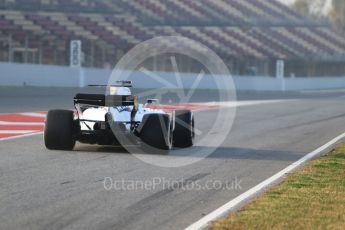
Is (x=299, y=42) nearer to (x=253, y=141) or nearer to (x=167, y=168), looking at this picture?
(x=253, y=141)

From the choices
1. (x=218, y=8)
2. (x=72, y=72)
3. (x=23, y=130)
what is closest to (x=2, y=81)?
(x=72, y=72)

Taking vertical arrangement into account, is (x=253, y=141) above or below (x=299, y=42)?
below

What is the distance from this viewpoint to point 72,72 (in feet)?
114

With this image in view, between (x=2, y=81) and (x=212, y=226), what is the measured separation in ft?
82.0

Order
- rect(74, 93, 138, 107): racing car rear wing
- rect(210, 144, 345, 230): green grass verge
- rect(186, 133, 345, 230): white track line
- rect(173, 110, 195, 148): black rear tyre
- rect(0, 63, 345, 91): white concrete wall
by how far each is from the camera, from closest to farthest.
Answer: rect(210, 144, 345, 230): green grass verge
rect(186, 133, 345, 230): white track line
rect(74, 93, 138, 107): racing car rear wing
rect(173, 110, 195, 148): black rear tyre
rect(0, 63, 345, 91): white concrete wall

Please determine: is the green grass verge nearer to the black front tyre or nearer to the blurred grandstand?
the black front tyre

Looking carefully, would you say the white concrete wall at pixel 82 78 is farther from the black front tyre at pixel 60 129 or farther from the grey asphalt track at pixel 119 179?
the black front tyre at pixel 60 129

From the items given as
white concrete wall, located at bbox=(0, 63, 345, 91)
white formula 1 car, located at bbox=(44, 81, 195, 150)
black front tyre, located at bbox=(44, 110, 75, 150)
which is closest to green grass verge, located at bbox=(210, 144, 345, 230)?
white formula 1 car, located at bbox=(44, 81, 195, 150)

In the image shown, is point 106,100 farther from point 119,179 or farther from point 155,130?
point 119,179

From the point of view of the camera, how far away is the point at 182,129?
44.9 feet

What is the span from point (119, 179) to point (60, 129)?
2788 mm

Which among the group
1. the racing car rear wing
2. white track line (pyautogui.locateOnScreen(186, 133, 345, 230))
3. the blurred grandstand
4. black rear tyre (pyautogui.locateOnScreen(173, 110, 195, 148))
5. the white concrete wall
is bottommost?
white track line (pyautogui.locateOnScreen(186, 133, 345, 230))

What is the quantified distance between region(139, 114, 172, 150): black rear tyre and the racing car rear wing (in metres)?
0.43

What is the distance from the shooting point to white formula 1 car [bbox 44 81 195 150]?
12.5 m
